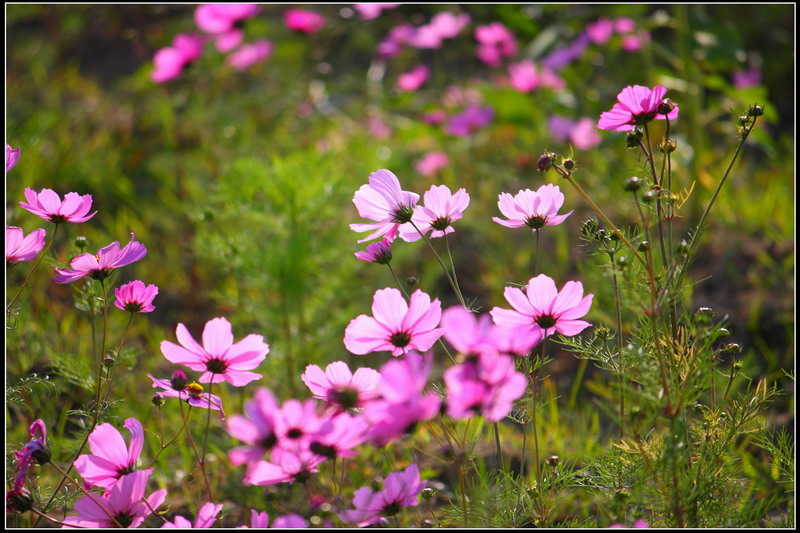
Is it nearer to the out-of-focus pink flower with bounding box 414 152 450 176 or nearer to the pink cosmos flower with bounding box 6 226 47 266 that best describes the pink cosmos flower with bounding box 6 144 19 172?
the pink cosmos flower with bounding box 6 226 47 266

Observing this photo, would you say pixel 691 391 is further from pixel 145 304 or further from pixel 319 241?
pixel 319 241

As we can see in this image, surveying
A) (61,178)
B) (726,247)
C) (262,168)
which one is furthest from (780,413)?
(61,178)

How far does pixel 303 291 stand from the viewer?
63.6 inches

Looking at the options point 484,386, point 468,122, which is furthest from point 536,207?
point 468,122

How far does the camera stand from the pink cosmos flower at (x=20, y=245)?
2.96 ft

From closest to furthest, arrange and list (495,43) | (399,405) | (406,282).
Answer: (399,405) → (406,282) → (495,43)

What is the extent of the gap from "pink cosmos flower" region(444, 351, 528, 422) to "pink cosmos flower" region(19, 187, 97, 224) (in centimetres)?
55

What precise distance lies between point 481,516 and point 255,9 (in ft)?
6.50

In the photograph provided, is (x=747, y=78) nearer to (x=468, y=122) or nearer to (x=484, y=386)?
(x=468, y=122)

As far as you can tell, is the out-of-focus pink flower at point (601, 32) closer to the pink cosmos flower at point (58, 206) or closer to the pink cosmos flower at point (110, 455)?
the pink cosmos flower at point (58, 206)

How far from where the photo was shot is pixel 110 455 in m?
0.85

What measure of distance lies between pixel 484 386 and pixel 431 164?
6.45 ft

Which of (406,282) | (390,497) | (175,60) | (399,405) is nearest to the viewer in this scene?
(399,405)

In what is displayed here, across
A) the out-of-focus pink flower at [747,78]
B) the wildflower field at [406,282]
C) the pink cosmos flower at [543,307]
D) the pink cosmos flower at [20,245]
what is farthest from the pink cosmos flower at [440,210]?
the out-of-focus pink flower at [747,78]
